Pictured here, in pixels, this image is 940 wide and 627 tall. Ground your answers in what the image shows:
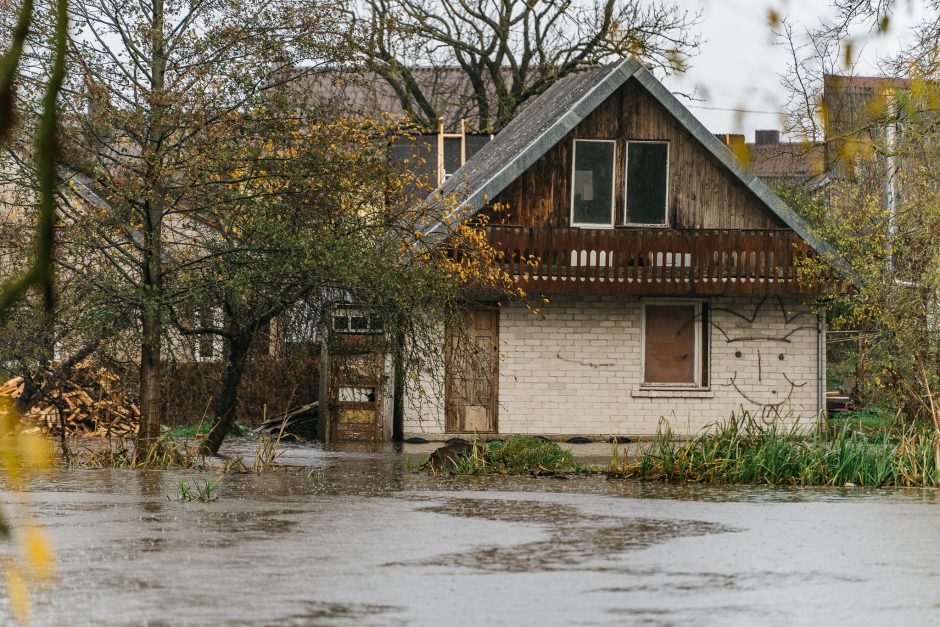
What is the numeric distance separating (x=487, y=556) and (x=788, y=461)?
7417 mm

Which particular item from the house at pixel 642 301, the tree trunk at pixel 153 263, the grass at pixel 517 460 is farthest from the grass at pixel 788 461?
the house at pixel 642 301

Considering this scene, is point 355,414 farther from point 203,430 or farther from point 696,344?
point 696,344

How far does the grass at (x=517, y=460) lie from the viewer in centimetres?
1664

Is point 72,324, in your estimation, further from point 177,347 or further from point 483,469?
point 483,469

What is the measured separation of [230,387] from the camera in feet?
62.6

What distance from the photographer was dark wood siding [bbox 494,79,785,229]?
80.8 feet

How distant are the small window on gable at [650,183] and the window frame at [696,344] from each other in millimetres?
1488

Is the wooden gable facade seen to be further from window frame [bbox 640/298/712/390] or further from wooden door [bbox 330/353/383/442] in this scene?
wooden door [bbox 330/353/383/442]

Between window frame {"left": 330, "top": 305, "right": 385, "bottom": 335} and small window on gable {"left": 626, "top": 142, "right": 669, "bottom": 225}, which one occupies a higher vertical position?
small window on gable {"left": 626, "top": 142, "right": 669, "bottom": 225}

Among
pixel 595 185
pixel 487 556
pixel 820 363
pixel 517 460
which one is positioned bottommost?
pixel 487 556

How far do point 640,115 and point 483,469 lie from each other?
1020 centimetres

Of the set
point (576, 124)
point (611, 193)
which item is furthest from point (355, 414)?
point (576, 124)

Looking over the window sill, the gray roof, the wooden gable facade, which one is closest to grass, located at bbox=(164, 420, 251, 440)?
the gray roof

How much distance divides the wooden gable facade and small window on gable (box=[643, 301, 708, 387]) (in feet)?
4.35
